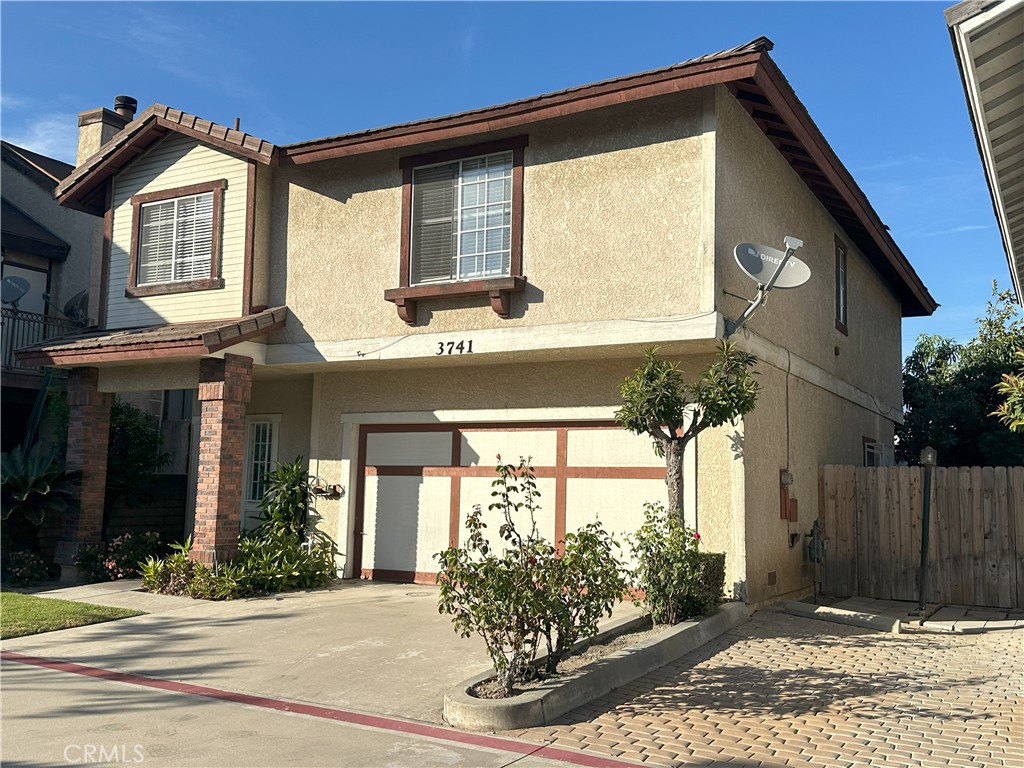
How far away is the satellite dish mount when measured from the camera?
9.87 m

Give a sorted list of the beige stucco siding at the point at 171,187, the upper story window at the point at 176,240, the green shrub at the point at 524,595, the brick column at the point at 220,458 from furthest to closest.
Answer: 1. the upper story window at the point at 176,240
2. the beige stucco siding at the point at 171,187
3. the brick column at the point at 220,458
4. the green shrub at the point at 524,595

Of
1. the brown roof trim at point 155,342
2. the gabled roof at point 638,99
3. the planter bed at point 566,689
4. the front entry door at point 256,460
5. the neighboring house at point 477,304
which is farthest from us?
the front entry door at point 256,460

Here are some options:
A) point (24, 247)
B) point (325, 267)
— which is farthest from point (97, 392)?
point (24, 247)

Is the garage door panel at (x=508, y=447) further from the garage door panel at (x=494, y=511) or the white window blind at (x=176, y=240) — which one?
the white window blind at (x=176, y=240)

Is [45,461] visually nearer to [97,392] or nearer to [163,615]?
[97,392]

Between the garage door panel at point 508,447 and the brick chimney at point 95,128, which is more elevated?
the brick chimney at point 95,128

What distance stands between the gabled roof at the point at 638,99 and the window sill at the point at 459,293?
6.31ft

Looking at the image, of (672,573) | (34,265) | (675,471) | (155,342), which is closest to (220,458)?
(155,342)

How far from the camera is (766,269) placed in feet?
33.3

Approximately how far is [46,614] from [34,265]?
10.3 metres

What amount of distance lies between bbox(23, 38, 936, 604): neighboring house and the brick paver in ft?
6.82

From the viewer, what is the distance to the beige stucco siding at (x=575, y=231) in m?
10.6

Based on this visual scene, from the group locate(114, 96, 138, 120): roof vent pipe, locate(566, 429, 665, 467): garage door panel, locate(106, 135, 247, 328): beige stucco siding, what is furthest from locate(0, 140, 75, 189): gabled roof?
locate(566, 429, 665, 467): garage door panel

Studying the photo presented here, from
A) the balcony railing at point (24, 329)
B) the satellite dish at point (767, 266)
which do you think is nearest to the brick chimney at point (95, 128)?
the balcony railing at point (24, 329)
